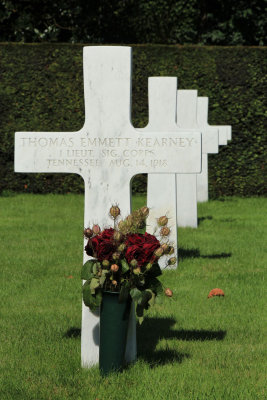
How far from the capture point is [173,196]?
329 inches

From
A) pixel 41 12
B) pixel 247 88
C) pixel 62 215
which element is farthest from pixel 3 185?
pixel 41 12

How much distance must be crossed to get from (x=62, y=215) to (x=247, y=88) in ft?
16.6

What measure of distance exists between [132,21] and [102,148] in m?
17.1

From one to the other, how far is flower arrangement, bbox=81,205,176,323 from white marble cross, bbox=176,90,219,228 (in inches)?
238

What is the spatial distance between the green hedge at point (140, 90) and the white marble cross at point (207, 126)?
34.9 inches

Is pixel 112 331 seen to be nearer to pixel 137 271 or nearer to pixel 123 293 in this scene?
pixel 123 293

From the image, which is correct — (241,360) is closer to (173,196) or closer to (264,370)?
(264,370)

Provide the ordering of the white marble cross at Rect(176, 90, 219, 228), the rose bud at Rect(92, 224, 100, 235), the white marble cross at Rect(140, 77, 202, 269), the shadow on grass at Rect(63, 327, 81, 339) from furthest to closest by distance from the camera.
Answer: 1. the white marble cross at Rect(176, 90, 219, 228)
2. the white marble cross at Rect(140, 77, 202, 269)
3. the shadow on grass at Rect(63, 327, 81, 339)
4. the rose bud at Rect(92, 224, 100, 235)

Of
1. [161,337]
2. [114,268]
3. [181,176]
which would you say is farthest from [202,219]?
[114,268]

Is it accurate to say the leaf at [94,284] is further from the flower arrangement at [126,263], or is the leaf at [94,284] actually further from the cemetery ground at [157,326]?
the cemetery ground at [157,326]

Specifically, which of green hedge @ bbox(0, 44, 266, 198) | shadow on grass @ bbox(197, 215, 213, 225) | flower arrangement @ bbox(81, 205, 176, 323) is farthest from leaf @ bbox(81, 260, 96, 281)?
green hedge @ bbox(0, 44, 266, 198)

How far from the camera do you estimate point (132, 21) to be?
2152 centimetres

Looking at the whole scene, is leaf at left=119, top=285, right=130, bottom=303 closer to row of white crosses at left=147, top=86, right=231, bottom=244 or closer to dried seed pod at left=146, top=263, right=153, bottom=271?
dried seed pod at left=146, top=263, right=153, bottom=271

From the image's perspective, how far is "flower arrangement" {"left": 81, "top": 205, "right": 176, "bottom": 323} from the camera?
4.48 m
